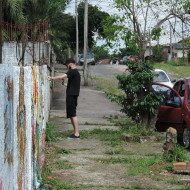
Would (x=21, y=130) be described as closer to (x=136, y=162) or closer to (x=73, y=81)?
(x=136, y=162)

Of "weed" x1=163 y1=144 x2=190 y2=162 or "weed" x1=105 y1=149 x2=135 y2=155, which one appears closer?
"weed" x1=163 y1=144 x2=190 y2=162

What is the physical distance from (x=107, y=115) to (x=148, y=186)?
34.6 feet

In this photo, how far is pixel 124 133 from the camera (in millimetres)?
11922

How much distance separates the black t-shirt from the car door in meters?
2.09

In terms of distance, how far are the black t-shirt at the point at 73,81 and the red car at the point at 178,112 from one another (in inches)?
84.1

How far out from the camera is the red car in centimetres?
1127

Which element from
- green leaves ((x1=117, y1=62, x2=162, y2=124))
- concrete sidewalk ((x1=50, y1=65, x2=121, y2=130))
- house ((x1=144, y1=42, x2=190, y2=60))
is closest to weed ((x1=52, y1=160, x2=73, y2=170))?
green leaves ((x1=117, y1=62, x2=162, y2=124))

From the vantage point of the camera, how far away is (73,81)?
1159cm

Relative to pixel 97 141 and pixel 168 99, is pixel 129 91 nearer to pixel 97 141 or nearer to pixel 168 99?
pixel 168 99

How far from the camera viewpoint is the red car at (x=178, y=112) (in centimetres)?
1127

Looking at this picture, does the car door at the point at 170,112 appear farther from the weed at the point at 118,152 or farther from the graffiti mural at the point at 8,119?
the graffiti mural at the point at 8,119

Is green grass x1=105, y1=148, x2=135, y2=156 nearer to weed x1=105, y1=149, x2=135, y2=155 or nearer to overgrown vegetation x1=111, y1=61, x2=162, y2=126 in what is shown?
weed x1=105, y1=149, x2=135, y2=155

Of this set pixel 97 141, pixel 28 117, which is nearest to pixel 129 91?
pixel 97 141

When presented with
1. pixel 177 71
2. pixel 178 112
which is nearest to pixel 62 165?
pixel 178 112
